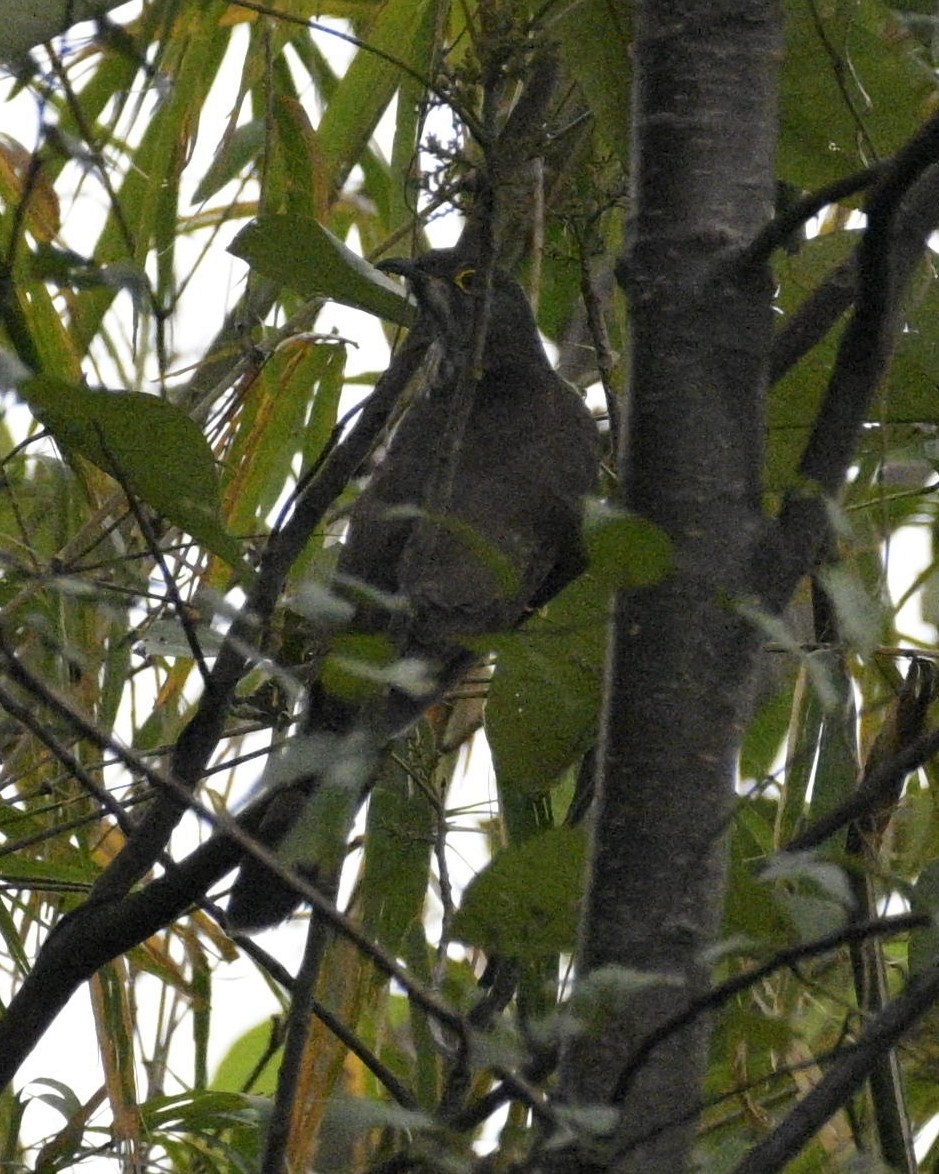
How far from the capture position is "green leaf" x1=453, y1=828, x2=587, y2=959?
118 centimetres

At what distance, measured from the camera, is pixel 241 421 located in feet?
8.95

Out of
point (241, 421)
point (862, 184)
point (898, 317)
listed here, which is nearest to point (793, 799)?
point (898, 317)

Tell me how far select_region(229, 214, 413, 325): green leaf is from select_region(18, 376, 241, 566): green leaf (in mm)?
506

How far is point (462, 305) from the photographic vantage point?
3.03 metres

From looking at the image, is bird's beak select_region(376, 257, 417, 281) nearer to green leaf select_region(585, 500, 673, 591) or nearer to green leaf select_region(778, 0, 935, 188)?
green leaf select_region(778, 0, 935, 188)

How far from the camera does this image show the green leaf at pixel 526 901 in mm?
1178

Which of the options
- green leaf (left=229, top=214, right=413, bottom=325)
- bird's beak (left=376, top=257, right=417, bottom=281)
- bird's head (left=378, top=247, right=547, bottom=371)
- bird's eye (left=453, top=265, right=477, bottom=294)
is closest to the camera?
green leaf (left=229, top=214, right=413, bottom=325)

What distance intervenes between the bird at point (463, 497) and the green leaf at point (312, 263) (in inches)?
6.9

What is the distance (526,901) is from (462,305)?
1982 mm

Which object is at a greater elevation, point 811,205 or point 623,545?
point 811,205

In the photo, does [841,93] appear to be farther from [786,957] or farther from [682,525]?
[786,957]

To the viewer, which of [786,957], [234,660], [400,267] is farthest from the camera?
[400,267]

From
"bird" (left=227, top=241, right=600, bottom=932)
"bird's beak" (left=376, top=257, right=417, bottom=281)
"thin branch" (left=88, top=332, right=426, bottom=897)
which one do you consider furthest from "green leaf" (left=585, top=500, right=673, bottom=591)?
"bird's beak" (left=376, top=257, right=417, bottom=281)

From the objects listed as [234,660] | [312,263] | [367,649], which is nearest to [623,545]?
[367,649]
